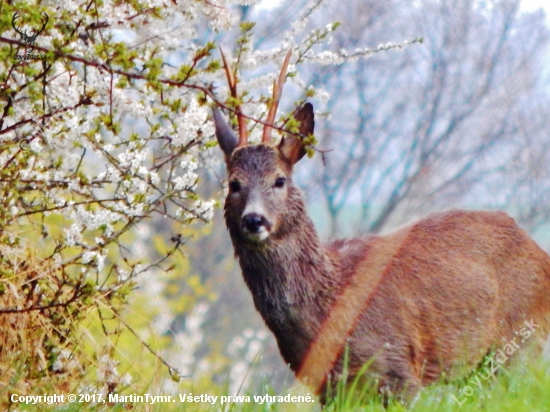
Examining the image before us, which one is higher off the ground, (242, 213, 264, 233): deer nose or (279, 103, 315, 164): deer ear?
(279, 103, 315, 164): deer ear

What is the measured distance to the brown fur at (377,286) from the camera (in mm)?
6309

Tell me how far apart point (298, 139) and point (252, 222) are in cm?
85

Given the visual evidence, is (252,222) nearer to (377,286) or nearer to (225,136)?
(225,136)

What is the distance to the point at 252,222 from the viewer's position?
607 centimetres

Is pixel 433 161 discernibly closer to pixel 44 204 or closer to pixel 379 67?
pixel 379 67

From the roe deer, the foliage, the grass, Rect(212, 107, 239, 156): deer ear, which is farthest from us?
Rect(212, 107, 239, 156): deer ear

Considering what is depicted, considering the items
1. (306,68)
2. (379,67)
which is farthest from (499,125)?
(306,68)

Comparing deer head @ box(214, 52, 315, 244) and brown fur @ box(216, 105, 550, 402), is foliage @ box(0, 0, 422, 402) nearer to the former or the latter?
deer head @ box(214, 52, 315, 244)

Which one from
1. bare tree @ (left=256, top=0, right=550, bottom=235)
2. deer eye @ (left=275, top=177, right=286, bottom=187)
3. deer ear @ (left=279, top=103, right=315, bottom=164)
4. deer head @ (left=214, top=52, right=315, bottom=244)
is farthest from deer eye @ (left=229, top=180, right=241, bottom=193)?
bare tree @ (left=256, top=0, right=550, bottom=235)

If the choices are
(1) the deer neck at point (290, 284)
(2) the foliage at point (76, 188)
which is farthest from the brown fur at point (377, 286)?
(2) the foliage at point (76, 188)

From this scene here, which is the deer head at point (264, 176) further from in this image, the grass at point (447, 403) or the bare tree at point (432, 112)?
the bare tree at point (432, 112)

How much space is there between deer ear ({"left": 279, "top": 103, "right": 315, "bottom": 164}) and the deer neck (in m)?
0.47

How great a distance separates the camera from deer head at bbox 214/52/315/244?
249 inches

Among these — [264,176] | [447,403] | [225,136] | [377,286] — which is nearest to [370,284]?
[377,286]
